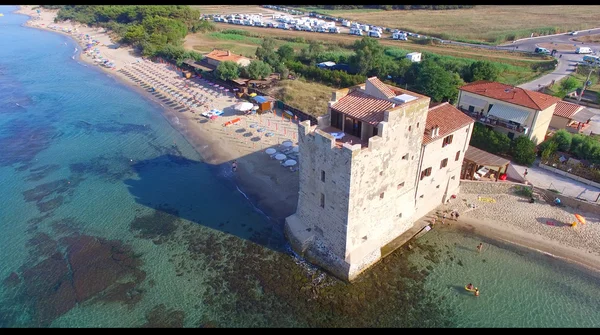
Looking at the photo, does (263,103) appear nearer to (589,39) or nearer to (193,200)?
(193,200)

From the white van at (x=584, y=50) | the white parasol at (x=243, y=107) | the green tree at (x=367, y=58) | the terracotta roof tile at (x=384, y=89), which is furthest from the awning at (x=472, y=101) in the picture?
the white van at (x=584, y=50)

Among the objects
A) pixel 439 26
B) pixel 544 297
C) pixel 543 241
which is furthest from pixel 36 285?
pixel 439 26

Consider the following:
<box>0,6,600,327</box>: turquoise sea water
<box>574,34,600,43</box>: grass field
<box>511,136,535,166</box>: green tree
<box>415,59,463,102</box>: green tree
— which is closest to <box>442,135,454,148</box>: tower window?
<box>0,6,600,327</box>: turquoise sea water

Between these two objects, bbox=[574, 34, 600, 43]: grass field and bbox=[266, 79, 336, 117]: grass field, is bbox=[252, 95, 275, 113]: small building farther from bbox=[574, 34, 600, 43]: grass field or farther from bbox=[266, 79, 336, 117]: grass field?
bbox=[574, 34, 600, 43]: grass field

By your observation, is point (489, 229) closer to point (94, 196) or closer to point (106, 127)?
point (94, 196)

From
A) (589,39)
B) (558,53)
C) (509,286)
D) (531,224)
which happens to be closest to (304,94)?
(531,224)

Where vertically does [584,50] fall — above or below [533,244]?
above

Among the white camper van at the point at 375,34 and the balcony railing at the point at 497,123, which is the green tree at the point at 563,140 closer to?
the balcony railing at the point at 497,123
